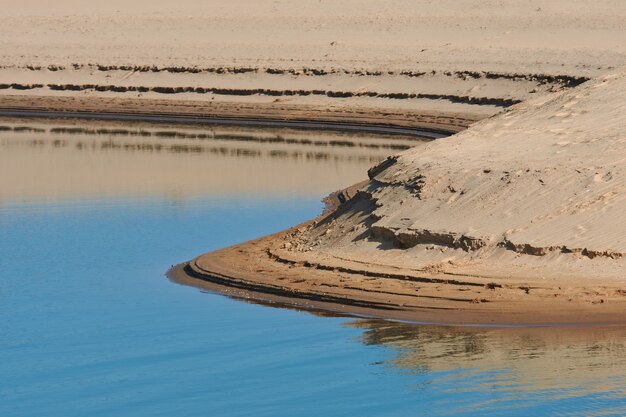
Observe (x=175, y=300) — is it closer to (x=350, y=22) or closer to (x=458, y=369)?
(x=458, y=369)

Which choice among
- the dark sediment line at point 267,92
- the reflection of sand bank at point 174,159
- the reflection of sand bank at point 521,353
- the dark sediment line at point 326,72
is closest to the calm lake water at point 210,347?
the reflection of sand bank at point 521,353

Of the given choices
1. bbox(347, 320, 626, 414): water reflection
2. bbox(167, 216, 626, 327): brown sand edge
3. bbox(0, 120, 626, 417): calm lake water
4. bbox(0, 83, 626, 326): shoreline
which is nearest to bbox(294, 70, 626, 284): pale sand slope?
bbox(0, 83, 626, 326): shoreline

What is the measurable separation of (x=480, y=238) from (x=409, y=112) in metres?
20.4

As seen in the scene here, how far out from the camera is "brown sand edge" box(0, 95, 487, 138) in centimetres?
3400

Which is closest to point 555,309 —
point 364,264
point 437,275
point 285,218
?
point 437,275

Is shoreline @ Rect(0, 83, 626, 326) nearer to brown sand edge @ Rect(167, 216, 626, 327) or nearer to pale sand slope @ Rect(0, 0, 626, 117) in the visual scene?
brown sand edge @ Rect(167, 216, 626, 327)

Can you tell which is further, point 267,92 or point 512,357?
point 267,92

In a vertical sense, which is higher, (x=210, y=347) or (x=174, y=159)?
(x=210, y=347)

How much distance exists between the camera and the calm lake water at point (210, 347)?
38.0 ft

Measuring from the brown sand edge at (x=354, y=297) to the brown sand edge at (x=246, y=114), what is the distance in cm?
1538

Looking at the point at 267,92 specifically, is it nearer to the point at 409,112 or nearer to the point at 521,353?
the point at 409,112

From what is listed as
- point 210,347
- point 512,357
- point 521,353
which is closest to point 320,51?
point 210,347

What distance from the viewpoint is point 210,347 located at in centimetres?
1344

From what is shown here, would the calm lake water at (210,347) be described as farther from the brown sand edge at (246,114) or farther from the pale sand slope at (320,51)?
the pale sand slope at (320,51)
